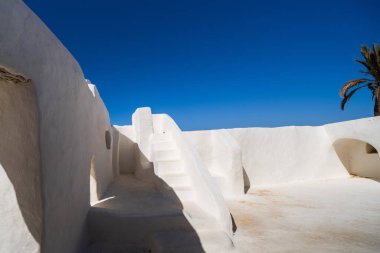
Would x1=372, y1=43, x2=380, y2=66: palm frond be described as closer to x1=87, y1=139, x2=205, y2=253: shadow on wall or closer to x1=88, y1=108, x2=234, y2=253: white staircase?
x1=88, y1=108, x2=234, y2=253: white staircase

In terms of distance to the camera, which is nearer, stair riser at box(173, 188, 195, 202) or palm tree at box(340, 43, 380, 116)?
stair riser at box(173, 188, 195, 202)

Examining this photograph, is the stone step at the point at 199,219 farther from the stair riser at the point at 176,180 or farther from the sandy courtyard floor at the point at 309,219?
the stair riser at the point at 176,180

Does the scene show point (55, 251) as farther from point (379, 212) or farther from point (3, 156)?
point (379, 212)

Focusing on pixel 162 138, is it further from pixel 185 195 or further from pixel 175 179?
pixel 185 195

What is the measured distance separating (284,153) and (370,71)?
6.58 meters

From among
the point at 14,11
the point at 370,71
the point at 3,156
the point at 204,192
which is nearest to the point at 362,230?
the point at 204,192

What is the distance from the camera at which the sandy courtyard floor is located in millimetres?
3861

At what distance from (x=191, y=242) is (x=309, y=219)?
121 inches

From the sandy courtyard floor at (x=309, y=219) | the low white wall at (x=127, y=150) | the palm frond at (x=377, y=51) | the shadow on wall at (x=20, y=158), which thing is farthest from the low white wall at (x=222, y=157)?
the palm frond at (x=377, y=51)

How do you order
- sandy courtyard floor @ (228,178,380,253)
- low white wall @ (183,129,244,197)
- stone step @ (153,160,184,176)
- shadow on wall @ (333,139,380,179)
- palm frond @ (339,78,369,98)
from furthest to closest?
palm frond @ (339,78,369,98)
shadow on wall @ (333,139,380,179)
low white wall @ (183,129,244,197)
stone step @ (153,160,184,176)
sandy courtyard floor @ (228,178,380,253)

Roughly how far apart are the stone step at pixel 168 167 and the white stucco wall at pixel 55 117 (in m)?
2.23

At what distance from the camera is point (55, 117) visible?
288 cm

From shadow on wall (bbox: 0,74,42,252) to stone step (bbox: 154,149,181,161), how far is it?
4.12 m

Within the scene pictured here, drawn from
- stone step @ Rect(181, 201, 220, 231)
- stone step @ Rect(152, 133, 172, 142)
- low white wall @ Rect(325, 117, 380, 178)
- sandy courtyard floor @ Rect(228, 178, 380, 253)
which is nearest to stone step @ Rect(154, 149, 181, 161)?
stone step @ Rect(152, 133, 172, 142)
